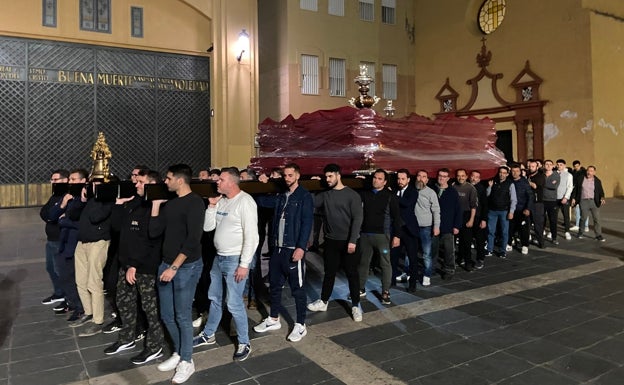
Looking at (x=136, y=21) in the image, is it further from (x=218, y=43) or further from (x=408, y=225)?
(x=408, y=225)

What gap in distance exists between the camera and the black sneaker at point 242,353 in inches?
168

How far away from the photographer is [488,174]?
333 inches

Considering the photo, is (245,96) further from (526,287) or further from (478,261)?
(526,287)

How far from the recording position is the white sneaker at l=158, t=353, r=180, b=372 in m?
4.07

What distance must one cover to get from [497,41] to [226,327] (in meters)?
17.1

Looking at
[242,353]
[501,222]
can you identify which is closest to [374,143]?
[242,353]

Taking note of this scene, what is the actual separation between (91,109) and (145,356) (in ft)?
39.6

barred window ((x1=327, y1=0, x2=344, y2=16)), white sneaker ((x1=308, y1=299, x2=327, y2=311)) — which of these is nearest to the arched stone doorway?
barred window ((x1=327, y1=0, x2=344, y2=16))

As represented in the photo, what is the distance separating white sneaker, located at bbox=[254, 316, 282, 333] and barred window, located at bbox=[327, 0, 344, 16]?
16.3 meters

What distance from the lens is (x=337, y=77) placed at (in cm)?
1923

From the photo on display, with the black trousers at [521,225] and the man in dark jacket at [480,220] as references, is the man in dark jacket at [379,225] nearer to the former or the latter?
the man in dark jacket at [480,220]

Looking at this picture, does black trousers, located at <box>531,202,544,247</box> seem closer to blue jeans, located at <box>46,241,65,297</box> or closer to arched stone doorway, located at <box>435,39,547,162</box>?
arched stone doorway, located at <box>435,39,547,162</box>

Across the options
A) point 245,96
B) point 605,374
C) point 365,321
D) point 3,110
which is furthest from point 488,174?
point 3,110

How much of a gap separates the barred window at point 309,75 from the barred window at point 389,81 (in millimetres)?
3491
